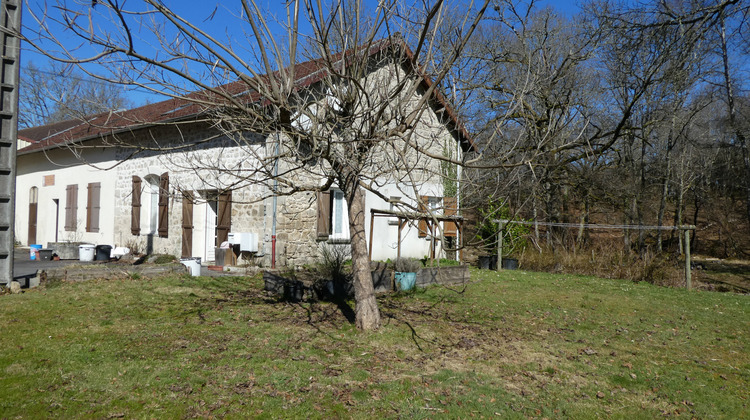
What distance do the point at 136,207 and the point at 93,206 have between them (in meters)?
2.42

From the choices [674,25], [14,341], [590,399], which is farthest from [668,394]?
[14,341]

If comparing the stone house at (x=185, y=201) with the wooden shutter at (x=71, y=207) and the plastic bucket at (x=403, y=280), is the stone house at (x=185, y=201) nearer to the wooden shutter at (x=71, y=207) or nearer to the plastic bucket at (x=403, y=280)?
the wooden shutter at (x=71, y=207)

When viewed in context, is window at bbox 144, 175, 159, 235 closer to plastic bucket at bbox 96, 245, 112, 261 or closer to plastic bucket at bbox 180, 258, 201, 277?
plastic bucket at bbox 96, 245, 112, 261

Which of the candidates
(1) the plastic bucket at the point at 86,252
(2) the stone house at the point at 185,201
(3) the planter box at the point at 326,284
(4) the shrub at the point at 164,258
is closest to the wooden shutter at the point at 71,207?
(2) the stone house at the point at 185,201

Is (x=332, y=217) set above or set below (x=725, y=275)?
above

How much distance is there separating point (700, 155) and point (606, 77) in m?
11.9

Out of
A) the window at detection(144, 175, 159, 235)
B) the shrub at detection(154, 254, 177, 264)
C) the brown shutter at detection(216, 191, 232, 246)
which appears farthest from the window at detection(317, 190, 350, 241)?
the window at detection(144, 175, 159, 235)

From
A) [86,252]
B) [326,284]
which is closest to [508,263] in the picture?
[326,284]

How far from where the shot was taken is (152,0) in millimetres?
3857

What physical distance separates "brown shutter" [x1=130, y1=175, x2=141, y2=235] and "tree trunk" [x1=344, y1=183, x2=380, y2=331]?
31.9 ft

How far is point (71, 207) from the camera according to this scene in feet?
51.3

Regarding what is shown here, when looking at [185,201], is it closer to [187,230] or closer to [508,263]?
[187,230]

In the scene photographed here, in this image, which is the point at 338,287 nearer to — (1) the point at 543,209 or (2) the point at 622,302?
(2) the point at 622,302

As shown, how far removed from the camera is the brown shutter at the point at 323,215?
11414 millimetres
